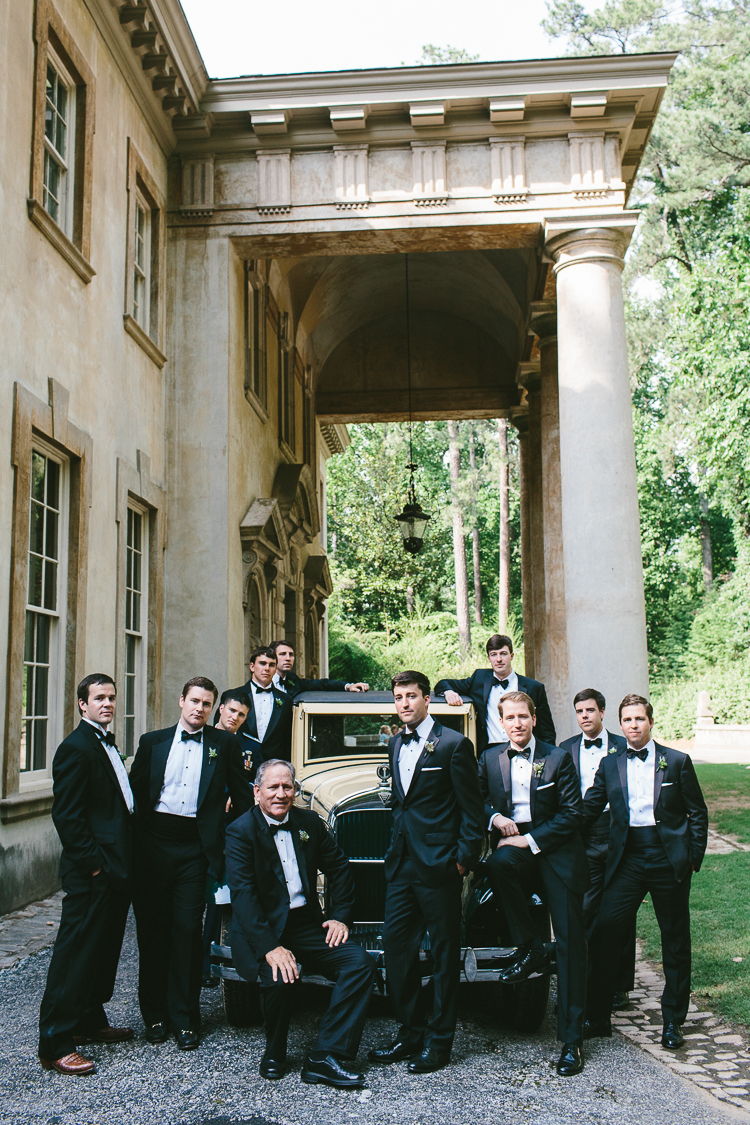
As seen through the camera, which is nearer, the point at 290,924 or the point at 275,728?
the point at 290,924

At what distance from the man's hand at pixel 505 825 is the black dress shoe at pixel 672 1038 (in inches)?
48.9

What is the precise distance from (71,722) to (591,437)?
21.9 feet

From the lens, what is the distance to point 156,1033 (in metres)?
5.11

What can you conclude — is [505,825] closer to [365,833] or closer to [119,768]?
[365,833]

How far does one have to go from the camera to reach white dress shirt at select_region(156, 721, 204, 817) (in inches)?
209

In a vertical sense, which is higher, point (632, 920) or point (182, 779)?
point (182, 779)

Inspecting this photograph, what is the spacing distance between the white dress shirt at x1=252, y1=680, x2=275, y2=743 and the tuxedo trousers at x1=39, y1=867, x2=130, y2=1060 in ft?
7.72

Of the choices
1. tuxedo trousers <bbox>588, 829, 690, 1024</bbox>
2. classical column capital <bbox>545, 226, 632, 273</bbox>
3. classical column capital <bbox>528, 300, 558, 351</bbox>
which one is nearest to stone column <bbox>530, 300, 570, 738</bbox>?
classical column capital <bbox>528, 300, 558, 351</bbox>

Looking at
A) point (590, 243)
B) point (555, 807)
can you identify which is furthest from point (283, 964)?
point (590, 243)

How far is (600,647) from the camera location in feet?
37.4

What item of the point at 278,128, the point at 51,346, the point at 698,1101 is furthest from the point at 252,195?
the point at 698,1101

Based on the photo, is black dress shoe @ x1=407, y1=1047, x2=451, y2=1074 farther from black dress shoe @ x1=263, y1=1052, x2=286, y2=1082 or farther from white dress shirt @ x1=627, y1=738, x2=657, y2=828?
white dress shirt @ x1=627, y1=738, x2=657, y2=828

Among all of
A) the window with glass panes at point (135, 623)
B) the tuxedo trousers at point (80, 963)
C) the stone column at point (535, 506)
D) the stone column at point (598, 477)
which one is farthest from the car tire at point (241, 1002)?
the stone column at point (535, 506)

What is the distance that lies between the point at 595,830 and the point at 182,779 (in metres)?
2.42
